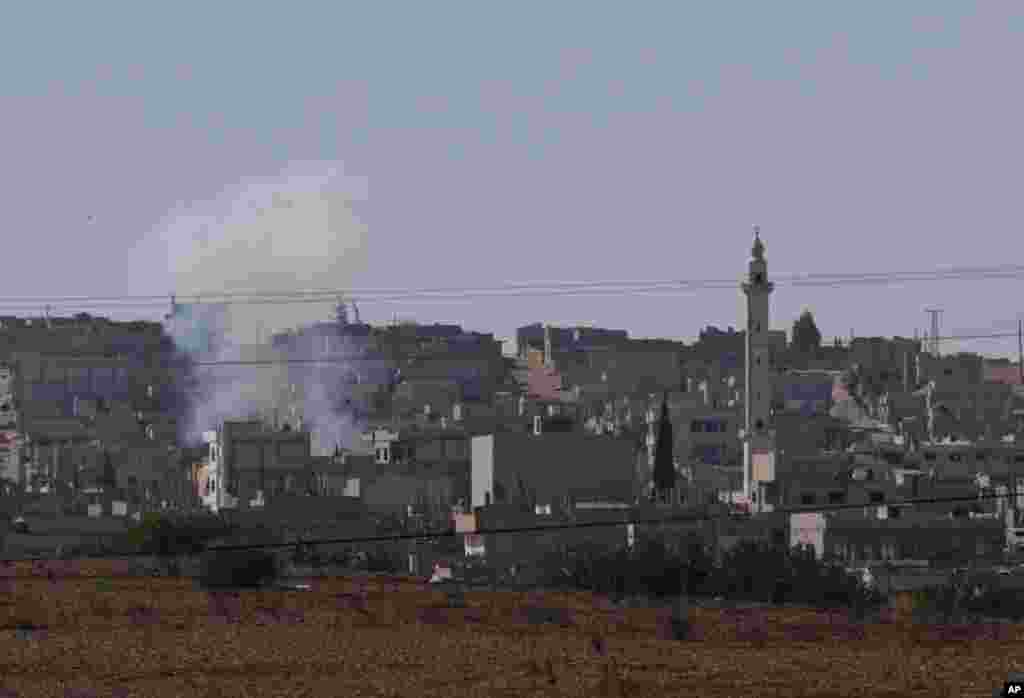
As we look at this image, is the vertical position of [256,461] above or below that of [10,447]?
below

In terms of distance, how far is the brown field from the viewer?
117 feet

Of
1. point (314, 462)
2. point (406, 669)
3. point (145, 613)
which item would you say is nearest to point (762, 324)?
Answer: point (314, 462)

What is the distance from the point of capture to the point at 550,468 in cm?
11525

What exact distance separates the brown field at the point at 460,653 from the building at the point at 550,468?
61431 mm

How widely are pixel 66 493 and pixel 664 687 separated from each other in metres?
83.6

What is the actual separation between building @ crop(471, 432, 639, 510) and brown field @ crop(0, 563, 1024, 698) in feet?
202

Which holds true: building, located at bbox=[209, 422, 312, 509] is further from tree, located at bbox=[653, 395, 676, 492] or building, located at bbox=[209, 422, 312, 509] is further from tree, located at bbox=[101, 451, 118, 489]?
tree, located at bbox=[653, 395, 676, 492]

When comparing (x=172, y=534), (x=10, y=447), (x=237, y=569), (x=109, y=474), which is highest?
(x=10, y=447)

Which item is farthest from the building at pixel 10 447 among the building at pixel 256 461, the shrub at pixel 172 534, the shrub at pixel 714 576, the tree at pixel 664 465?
the shrub at pixel 714 576

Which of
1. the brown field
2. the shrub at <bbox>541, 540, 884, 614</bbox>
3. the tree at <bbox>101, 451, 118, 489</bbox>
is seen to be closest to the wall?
the tree at <bbox>101, 451, 118, 489</bbox>

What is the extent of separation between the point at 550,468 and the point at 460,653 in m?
75.2

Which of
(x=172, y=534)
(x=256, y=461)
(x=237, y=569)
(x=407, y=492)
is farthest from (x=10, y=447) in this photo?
(x=237, y=569)

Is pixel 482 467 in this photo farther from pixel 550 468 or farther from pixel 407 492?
pixel 407 492

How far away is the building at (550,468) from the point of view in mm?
114312
